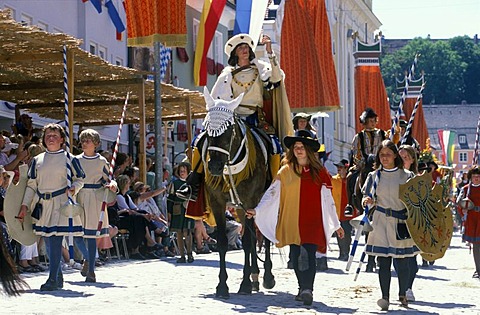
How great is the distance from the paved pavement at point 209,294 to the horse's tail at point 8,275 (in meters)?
2.05

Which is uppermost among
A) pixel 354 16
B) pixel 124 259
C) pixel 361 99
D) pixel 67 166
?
pixel 354 16

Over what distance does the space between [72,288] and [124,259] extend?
7.30 metres

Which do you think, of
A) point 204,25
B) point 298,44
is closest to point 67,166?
point 204,25

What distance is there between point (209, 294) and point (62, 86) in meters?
12.6

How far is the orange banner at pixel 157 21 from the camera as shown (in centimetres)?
2334

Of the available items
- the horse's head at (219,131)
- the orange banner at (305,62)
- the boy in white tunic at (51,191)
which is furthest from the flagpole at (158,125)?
the horse's head at (219,131)

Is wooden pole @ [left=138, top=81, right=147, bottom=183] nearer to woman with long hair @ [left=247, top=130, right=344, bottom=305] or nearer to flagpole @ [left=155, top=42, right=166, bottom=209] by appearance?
flagpole @ [left=155, top=42, right=166, bottom=209]

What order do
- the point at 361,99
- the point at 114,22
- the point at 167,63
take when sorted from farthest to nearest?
1. the point at 361,99
2. the point at 167,63
3. the point at 114,22

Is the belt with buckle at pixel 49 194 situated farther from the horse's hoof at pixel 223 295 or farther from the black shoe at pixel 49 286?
the horse's hoof at pixel 223 295

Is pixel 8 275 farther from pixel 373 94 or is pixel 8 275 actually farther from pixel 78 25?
pixel 373 94

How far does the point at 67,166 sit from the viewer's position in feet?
44.2

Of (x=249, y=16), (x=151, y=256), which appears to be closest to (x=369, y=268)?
(x=151, y=256)

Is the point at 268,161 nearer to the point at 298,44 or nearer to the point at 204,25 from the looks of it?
the point at 204,25

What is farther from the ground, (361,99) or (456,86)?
(456,86)
